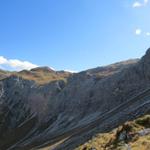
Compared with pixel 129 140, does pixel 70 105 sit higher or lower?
higher

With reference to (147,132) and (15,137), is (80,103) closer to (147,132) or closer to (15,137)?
(15,137)

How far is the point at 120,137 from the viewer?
32000 mm

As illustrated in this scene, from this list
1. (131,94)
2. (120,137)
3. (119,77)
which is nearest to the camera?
(120,137)

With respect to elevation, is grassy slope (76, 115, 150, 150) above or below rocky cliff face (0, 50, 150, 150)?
below

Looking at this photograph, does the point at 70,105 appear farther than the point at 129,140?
Yes

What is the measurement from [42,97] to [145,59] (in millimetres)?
78772

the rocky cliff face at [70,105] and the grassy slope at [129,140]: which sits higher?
the rocky cliff face at [70,105]

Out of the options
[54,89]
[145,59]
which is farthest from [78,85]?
[145,59]

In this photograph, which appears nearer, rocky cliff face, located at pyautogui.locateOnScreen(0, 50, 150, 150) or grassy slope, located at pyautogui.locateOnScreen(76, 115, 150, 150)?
grassy slope, located at pyautogui.locateOnScreen(76, 115, 150, 150)

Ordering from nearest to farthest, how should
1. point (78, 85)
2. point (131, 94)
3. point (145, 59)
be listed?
point (131, 94)
point (145, 59)
point (78, 85)

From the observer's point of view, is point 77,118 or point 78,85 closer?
point 77,118

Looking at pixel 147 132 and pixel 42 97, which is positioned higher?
pixel 42 97

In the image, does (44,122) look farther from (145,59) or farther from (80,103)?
(145,59)

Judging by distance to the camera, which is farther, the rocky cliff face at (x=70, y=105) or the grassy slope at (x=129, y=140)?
the rocky cliff face at (x=70, y=105)
